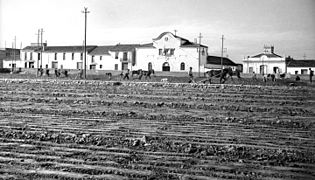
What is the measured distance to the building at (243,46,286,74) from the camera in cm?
5722

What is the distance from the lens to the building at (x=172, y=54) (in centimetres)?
5503

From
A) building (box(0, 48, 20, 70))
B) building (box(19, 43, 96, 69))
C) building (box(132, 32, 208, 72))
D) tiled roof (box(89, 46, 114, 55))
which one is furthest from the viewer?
building (box(0, 48, 20, 70))

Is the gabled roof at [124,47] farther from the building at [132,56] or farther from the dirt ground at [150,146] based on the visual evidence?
the dirt ground at [150,146]

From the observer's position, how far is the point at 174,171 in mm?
A: 5141

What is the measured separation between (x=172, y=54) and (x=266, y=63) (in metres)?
15.9

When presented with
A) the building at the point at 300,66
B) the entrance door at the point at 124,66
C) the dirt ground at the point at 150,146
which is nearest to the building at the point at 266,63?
the building at the point at 300,66

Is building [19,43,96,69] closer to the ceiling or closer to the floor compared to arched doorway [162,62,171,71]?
closer to the ceiling

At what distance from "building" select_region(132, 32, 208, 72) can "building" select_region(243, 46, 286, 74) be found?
8.82 metres

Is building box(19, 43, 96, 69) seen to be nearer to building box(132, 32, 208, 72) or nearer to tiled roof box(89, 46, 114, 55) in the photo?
tiled roof box(89, 46, 114, 55)

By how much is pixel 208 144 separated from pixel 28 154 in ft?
11.1

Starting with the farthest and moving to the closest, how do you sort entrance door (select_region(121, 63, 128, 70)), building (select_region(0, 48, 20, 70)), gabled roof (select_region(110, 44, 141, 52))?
building (select_region(0, 48, 20, 70)), entrance door (select_region(121, 63, 128, 70)), gabled roof (select_region(110, 44, 141, 52))

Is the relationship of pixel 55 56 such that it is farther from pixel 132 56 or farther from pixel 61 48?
pixel 132 56

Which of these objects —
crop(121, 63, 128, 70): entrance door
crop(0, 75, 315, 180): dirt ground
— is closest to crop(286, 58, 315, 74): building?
crop(121, 63, 128, 70): entrance door

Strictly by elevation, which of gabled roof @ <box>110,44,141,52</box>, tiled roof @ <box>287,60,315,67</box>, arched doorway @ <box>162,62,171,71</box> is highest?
gabled roof @ <box>110,44,141,52</box>
